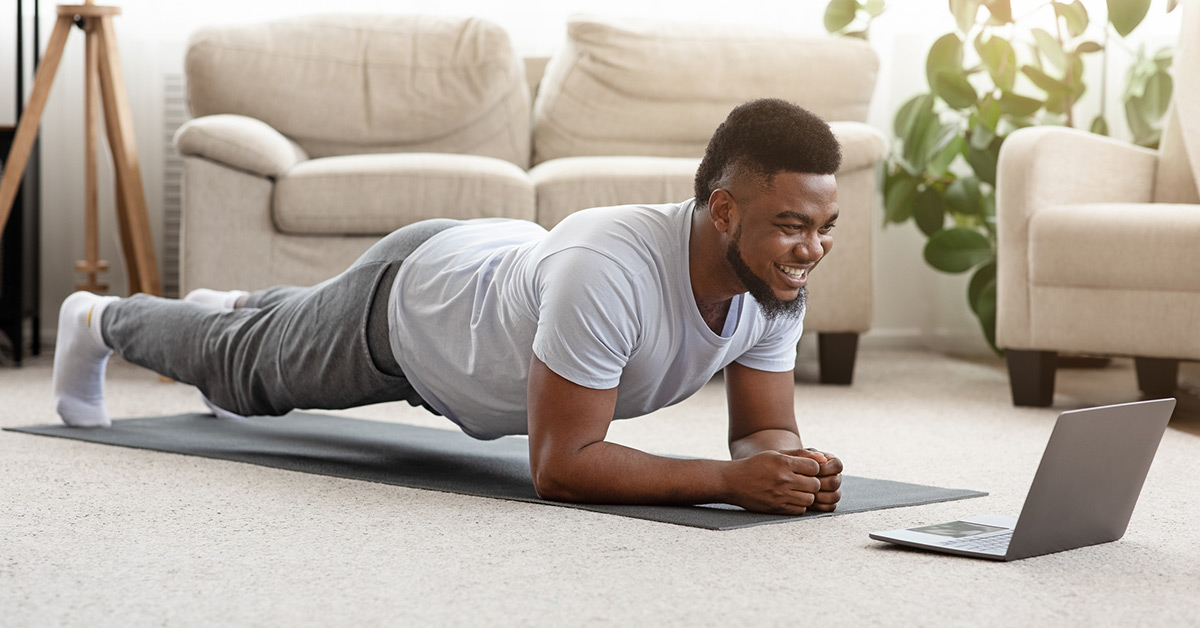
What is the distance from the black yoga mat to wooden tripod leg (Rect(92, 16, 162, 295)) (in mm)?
842

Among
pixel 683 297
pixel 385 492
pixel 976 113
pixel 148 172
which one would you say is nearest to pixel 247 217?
pixel 148 172

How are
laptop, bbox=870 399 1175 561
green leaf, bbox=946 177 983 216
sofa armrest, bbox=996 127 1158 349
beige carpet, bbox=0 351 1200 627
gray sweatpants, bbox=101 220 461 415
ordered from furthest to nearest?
green leaf, bbox=946 177 983 216, sofa armrest, bbox=996 127 1158 349, gray sweatpants, bbox=101 220 461 415, laptop, bbox=870 399 1175 561, beige carpet, bbox=0 351 1200 627

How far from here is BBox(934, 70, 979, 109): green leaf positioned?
3.44m

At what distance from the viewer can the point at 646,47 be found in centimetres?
354

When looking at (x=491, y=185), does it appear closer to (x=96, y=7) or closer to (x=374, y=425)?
(x=374, y=425)

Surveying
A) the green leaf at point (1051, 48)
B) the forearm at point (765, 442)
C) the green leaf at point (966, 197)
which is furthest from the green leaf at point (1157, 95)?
the forearm at point (765, 442)

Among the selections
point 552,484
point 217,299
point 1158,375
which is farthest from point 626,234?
point 1158,375

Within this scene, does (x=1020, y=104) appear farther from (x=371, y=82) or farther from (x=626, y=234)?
(x=626, y=234)

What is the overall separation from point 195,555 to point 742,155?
727 mm

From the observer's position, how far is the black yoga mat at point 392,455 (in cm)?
157

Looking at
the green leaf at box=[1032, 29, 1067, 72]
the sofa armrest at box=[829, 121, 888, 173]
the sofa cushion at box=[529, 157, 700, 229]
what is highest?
the green leaf at box=[1032, 29, 1067, 72]

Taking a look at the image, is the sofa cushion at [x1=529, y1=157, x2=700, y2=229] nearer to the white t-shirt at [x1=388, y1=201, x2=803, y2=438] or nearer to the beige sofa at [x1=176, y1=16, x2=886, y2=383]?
the beige sofa at [x1=176, y1=16, x2=886, y2=383]

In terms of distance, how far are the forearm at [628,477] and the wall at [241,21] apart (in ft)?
8.74

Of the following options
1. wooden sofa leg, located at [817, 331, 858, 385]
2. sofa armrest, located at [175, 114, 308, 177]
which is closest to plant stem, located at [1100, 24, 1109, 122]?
wooden sofa leg, located at [817, 331, 858, 385]
